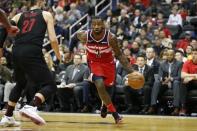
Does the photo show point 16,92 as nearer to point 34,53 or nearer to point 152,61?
point 34,53

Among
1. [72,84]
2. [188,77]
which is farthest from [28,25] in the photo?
Result: [72,84]

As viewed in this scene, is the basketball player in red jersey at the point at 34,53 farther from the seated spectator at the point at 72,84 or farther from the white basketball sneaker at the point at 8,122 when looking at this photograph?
the seated spectator at the point at 72,84

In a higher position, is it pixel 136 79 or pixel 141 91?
pixel 136 79

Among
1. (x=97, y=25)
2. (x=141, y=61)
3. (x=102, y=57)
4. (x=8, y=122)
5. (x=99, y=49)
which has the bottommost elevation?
(x=8, y=122)

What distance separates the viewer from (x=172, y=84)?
44.9ft

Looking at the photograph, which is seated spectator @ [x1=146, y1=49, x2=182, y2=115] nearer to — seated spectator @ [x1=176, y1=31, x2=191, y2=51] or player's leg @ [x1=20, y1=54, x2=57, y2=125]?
seated spectator @ [x1=176, y1=31, x2=191, y2=51]

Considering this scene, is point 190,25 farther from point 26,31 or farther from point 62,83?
point 26,31

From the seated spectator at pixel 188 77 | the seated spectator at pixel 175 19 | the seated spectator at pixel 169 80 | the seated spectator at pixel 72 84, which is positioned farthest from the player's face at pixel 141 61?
the seated spectator at pixel 175 19

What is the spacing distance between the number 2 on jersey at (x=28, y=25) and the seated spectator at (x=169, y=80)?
17.9 feet

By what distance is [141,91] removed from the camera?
46.1 feet

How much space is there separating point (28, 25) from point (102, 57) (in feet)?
7.09

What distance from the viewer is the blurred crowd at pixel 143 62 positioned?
1373 cm

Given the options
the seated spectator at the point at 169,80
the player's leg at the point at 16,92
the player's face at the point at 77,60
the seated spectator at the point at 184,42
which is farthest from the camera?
the seated spectator at the point at 184,42

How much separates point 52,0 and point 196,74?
34.5 feet
